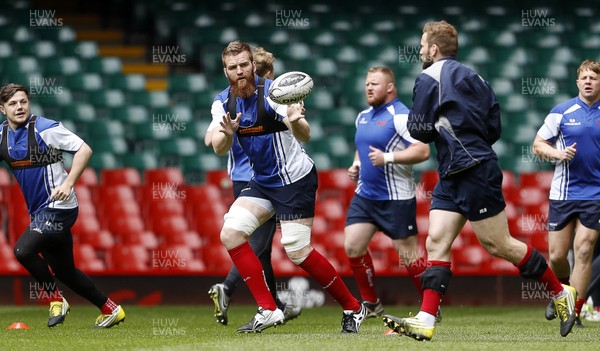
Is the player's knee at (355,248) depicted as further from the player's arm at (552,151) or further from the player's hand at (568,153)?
the player's hand at (568,153)

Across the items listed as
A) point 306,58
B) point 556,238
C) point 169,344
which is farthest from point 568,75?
point 169,344

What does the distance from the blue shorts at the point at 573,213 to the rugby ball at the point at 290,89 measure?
8.70 ft

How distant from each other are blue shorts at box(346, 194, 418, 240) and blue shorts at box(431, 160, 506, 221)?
2552mm

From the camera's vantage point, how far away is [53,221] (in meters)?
8.80

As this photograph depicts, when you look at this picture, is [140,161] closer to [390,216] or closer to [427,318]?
[390,216]

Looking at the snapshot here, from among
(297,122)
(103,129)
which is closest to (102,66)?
(103,129)

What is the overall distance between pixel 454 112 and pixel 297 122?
1.13 m

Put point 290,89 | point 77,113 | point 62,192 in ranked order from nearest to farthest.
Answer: point 290,89 → point 62,192 → point 77,113

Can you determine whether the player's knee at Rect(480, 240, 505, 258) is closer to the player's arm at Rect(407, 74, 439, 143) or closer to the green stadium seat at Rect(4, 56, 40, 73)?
the player's arm at Rect(407, 74, 439, 143)

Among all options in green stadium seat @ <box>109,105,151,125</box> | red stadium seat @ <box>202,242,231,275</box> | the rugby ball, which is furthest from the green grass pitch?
green stadium seat @ <box>109,105,151,125</box>

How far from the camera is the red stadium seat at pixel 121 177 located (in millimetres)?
13266

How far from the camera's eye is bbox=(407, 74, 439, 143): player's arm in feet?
22.7

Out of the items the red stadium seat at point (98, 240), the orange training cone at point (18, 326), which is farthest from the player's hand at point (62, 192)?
the red stadium seat at point (98, 240)

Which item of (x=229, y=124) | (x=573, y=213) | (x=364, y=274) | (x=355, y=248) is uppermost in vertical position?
(x=229, y=124)
